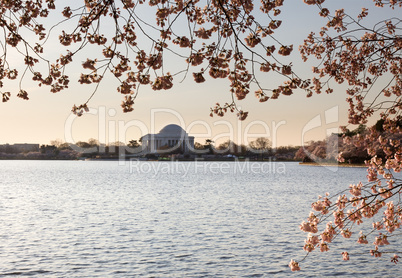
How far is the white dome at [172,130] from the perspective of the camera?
549 feet

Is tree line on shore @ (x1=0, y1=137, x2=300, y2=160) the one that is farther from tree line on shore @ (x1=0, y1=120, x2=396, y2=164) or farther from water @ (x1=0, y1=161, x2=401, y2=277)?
water @ (x1=0, y1=161, x2=401, y2=277)

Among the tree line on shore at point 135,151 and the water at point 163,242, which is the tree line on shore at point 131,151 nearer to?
the tree line on shore at point 135,151

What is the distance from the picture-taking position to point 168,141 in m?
165

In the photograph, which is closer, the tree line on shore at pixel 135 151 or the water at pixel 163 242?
the water at pixel 163 242

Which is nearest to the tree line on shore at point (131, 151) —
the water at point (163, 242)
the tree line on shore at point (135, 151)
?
the tree line on shore at point (135, 151)

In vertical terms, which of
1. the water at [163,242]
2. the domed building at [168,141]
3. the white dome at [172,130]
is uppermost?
the white dome at [172,130]

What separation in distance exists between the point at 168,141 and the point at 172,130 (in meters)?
5.44

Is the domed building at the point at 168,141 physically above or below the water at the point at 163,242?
above

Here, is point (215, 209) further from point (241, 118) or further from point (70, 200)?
point (241, 118)

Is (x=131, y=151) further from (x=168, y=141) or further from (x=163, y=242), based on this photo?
(x=163, y=242)

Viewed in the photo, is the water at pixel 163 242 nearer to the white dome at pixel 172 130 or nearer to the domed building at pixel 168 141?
the domed building at pixel 168 141

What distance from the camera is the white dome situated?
167 metres

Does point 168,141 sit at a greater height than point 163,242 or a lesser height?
greater

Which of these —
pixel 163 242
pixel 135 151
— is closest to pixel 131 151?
pixel 135 151
